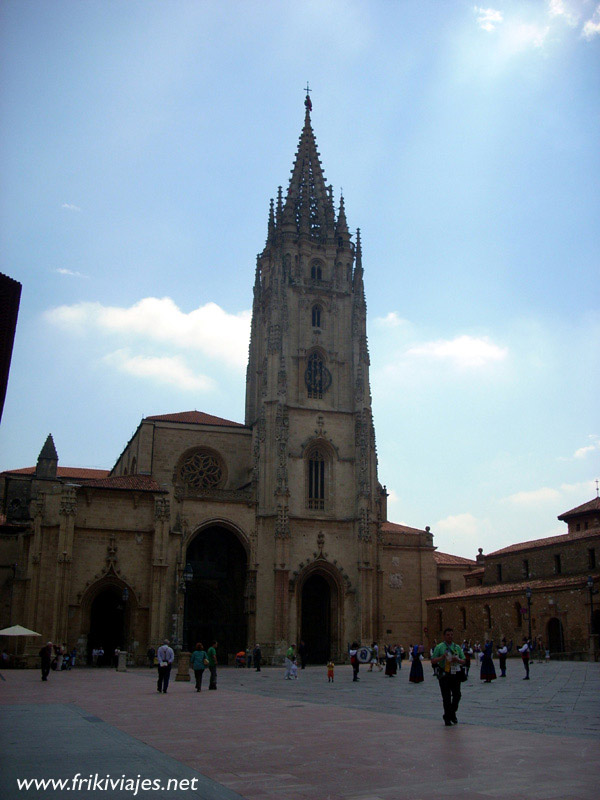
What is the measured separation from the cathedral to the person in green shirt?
30.7 m

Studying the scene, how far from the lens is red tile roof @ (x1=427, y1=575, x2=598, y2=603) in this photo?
4503 centimetres

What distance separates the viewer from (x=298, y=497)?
160ft

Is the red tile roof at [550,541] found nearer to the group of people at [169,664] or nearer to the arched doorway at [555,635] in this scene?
the arched doorway at [555,635]

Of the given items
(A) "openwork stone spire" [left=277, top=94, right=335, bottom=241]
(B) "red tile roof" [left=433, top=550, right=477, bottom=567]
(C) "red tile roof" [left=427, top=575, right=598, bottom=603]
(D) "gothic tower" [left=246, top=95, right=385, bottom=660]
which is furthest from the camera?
(B) "red tile roof" [left=433, top=550, right=477, bottom=567]

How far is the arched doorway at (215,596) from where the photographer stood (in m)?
47.5

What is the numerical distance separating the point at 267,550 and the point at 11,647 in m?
15.0

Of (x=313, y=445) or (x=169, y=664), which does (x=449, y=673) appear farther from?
(x=313, y=445)

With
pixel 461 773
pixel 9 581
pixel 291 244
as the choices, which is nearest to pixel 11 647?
pixel 9 581

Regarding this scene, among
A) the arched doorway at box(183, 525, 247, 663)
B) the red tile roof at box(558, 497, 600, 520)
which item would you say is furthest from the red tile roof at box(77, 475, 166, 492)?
the red tile roof at box(558, 497, 600, 520)

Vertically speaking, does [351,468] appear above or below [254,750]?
above

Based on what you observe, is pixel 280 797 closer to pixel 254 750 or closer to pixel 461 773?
pixel 461 773

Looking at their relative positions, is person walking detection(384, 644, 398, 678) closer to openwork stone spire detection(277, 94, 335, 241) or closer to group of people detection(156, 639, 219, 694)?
group of people detection(156, 639, 219, 694)

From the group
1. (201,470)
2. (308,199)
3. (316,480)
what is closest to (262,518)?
(316,480)

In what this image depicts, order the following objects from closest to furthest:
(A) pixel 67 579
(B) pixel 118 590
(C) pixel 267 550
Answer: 1. (A) pixel 67 579
2. (B) pixel 118 590
3. (C) pixel 267 550
